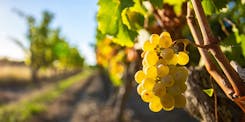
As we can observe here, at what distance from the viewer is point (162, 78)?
1147 mm

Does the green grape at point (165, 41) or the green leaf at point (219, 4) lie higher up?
the green leaf at point (219, 4)

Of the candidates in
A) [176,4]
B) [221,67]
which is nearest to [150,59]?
[221,67]

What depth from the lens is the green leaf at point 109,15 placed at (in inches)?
69.9

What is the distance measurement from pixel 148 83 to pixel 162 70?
0.05m

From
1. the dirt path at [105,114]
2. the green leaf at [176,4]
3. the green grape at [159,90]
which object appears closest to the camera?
the green grape at [159,90]

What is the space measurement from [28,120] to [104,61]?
7.93 meters

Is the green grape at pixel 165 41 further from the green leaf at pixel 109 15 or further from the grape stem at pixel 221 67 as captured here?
the green leaf at pixel 109 15

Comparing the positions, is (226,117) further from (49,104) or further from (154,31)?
(49,104)

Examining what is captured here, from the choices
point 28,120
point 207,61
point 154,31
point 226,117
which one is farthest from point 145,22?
point 28,120

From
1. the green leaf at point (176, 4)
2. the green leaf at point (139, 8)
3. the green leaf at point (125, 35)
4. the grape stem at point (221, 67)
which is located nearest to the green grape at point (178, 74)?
the grape stem at point (221, 67)

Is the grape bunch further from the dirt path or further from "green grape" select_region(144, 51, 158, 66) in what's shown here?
the dirt path

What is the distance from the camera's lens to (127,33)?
6.21 ft

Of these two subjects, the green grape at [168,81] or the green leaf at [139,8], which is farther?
the green leaf at [139,8]

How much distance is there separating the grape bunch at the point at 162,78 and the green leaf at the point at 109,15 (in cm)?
60
